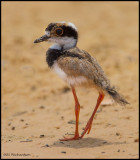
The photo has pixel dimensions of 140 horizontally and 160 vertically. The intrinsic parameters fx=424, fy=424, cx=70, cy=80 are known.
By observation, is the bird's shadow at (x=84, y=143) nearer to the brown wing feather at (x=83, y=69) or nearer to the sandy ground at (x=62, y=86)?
the sandy ground at (x=62, y=86)

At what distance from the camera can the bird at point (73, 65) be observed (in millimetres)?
5832

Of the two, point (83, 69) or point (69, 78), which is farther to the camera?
point (69, 78)

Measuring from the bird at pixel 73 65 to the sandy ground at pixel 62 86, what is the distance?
1.34ft

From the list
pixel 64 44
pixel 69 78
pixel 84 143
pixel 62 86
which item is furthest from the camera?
pixel 62 86

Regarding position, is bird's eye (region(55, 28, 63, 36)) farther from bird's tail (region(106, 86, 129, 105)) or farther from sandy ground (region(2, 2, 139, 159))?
bird's tail (region(106, 86, 129, 105))

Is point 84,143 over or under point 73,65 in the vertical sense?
under

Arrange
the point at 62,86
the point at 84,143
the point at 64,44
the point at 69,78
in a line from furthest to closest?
the point at 62,86 → the point at 64,44 → the point at 69,78 → the point at 84,143

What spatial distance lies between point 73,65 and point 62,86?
Result: 12.4 feet

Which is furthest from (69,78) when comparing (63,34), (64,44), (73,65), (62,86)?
(62,86)

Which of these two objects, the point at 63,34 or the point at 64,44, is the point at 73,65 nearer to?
the point at 64,44

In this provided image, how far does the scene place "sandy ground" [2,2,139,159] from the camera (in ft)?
18.7

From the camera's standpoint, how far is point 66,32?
6.36m

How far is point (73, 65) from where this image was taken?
19.2 feet

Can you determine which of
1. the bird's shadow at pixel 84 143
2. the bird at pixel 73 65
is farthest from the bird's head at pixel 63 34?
the bird's shadow at pixel 84 143
